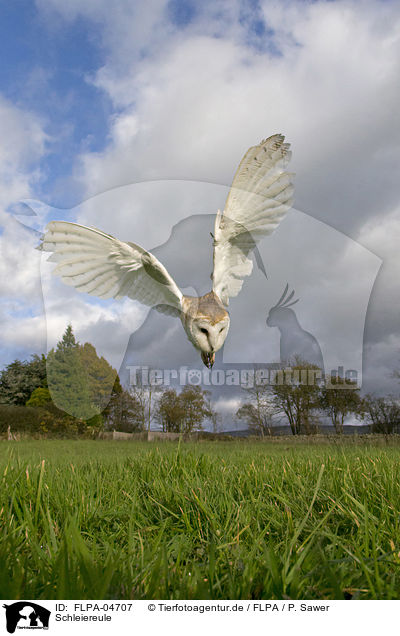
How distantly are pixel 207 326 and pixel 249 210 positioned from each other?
6.08 feet

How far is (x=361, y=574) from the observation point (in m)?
1.21

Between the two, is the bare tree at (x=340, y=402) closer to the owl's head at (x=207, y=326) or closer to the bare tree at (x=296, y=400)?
the bare tree at (x=296, y=400)

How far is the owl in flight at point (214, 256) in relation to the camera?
4102 mm

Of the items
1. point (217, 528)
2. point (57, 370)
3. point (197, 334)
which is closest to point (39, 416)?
point (57, 370)

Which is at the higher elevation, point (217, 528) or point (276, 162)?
point (276, 162)

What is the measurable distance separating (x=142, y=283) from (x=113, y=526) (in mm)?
3275

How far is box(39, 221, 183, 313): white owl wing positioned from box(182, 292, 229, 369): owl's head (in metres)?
0.40

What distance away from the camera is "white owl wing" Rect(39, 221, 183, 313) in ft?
13.7

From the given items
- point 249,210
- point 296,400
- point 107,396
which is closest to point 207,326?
point 249,210
